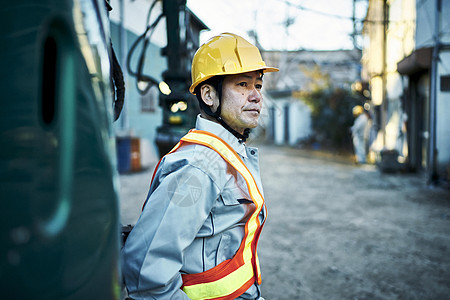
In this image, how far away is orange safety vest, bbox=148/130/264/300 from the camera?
1.41m

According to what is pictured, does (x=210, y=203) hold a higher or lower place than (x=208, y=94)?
lower

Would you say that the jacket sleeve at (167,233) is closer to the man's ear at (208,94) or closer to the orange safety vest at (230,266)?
the orange safety vest at (230,266)

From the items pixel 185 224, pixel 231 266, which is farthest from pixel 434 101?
pixel 185 224

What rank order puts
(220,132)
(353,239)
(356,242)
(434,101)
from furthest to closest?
(434,101)
(353,239)
(356,242)
(220,132)

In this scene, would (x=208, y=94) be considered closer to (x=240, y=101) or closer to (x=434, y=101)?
(x=240, y=101)

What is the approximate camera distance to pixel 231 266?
1.45 meters

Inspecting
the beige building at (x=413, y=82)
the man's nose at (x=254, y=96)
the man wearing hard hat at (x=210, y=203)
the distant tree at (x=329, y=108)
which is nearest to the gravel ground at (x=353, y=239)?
the beige building at (x=413, y=82)

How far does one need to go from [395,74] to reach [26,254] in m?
13.9

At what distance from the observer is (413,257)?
4.50 m

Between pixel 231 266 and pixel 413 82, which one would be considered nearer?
pixel 231 266

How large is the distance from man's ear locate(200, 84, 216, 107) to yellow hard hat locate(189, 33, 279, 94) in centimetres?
4

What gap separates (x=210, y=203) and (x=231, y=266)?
0.29 m

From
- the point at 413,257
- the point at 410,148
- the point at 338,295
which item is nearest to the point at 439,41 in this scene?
the point at 410,148

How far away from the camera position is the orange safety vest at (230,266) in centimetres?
141
